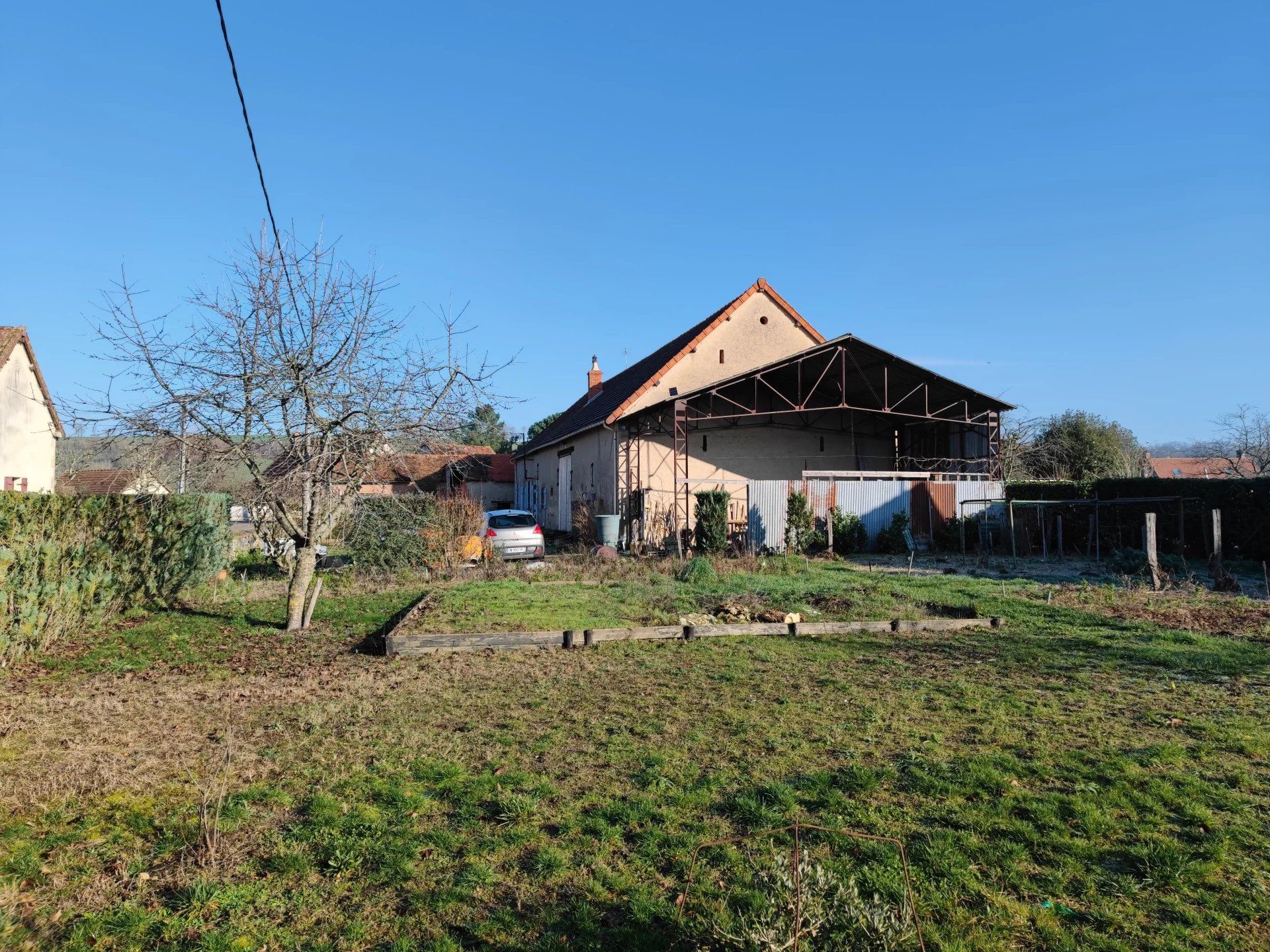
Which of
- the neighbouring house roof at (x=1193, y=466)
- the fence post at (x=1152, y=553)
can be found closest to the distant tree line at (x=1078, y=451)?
the neighbouring house roof at (x=1193, y=466)

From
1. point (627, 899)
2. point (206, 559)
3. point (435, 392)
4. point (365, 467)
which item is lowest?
point (627, 899)

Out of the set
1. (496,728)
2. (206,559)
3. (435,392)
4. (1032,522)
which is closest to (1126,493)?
(1032,522)

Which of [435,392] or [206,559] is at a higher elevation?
[435,392]

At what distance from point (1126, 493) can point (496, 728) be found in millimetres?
21458

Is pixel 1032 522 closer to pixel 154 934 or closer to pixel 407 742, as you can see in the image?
pixel 407 742

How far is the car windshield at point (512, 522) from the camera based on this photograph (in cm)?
1848

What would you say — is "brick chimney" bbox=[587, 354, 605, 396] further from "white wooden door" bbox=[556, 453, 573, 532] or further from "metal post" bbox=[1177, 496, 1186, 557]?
"metal post" bbox=[1177, 496, 1186, 557]

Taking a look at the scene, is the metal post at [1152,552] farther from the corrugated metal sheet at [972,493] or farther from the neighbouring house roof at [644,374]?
the neighbouring house roof at [644,374]

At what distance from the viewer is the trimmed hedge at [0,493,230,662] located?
25.6ft

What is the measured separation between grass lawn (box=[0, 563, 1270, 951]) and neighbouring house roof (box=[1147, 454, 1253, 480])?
4204cm

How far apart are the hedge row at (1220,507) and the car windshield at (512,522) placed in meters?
15.8

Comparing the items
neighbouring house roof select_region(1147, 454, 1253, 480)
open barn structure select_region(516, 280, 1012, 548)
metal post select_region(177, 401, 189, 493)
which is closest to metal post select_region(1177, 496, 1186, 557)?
open barn structure select_region(516, 280, 1012, 548)

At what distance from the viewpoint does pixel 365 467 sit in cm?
973

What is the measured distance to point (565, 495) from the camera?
97.9ft
